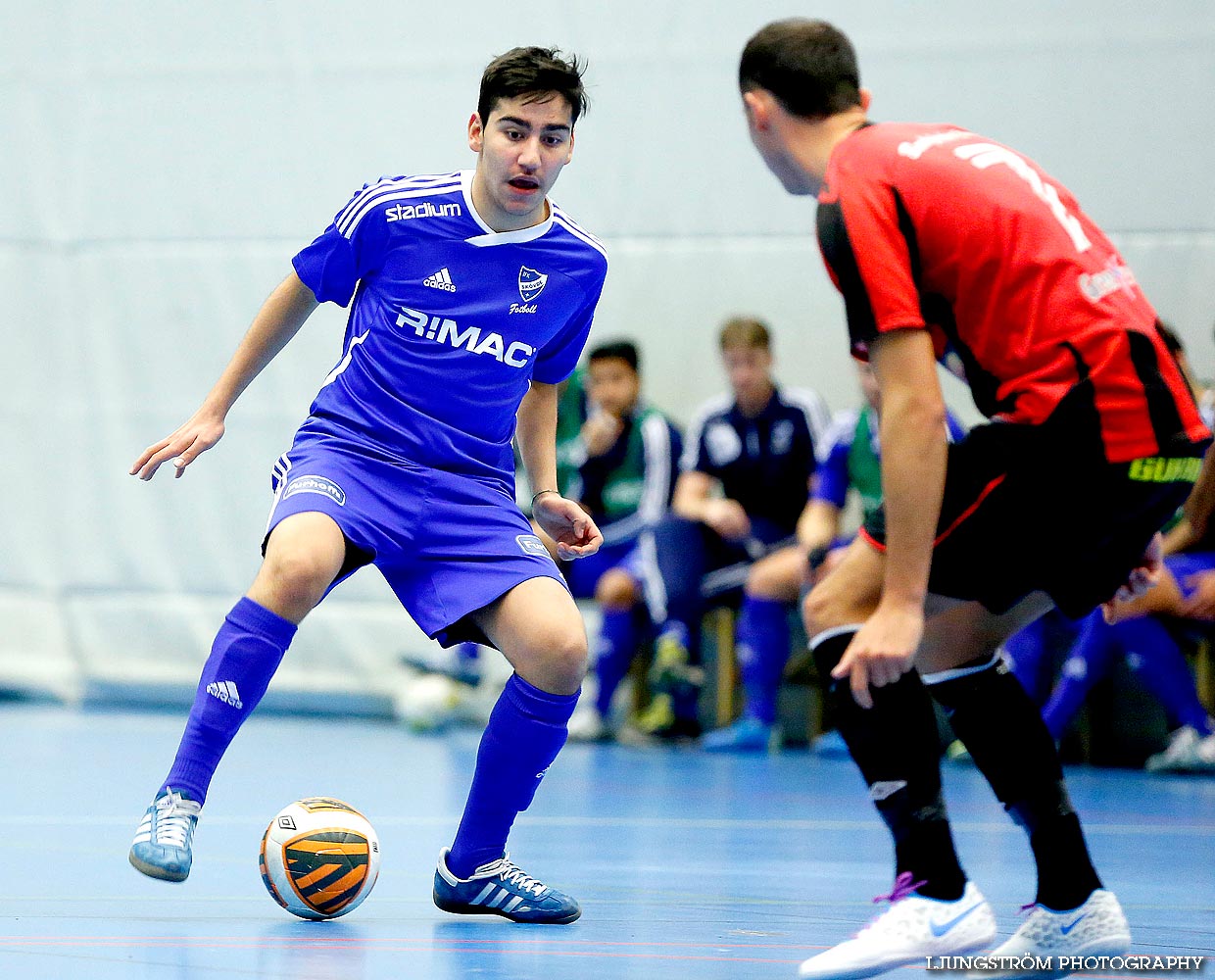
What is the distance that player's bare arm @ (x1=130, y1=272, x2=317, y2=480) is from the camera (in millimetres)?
3547

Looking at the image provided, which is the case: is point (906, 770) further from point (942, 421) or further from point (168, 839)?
point (168, 839)

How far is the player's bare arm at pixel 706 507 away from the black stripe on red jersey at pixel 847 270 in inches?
201

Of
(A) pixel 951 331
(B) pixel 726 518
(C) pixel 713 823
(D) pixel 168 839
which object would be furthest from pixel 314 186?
(A) pixel 951 331

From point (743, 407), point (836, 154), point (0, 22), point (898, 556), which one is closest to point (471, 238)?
point (836, 154)

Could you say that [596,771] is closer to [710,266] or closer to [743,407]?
[743,407]

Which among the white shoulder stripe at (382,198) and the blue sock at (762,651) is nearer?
the white shoulder stripe at (382,198)

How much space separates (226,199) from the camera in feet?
30.3

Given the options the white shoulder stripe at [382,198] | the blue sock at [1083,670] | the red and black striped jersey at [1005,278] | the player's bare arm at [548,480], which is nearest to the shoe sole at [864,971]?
the red and black striped jersey at [1005,278]

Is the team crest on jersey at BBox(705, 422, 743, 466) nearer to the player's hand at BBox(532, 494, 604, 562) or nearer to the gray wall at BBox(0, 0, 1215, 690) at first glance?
the gray wall at BBox(0, 0, 1215, 690)

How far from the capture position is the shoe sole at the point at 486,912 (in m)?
3.52

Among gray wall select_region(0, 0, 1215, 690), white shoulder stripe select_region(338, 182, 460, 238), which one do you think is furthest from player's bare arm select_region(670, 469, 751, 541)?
white shoulder stripe select_region(338, 182, 460, 238)

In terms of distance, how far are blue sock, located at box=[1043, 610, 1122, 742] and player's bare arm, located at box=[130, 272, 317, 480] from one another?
420 cm

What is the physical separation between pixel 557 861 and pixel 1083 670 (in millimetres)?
3252

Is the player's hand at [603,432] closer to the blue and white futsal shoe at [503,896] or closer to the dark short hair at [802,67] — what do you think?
the blue and white futsal shoe at [503,896]
